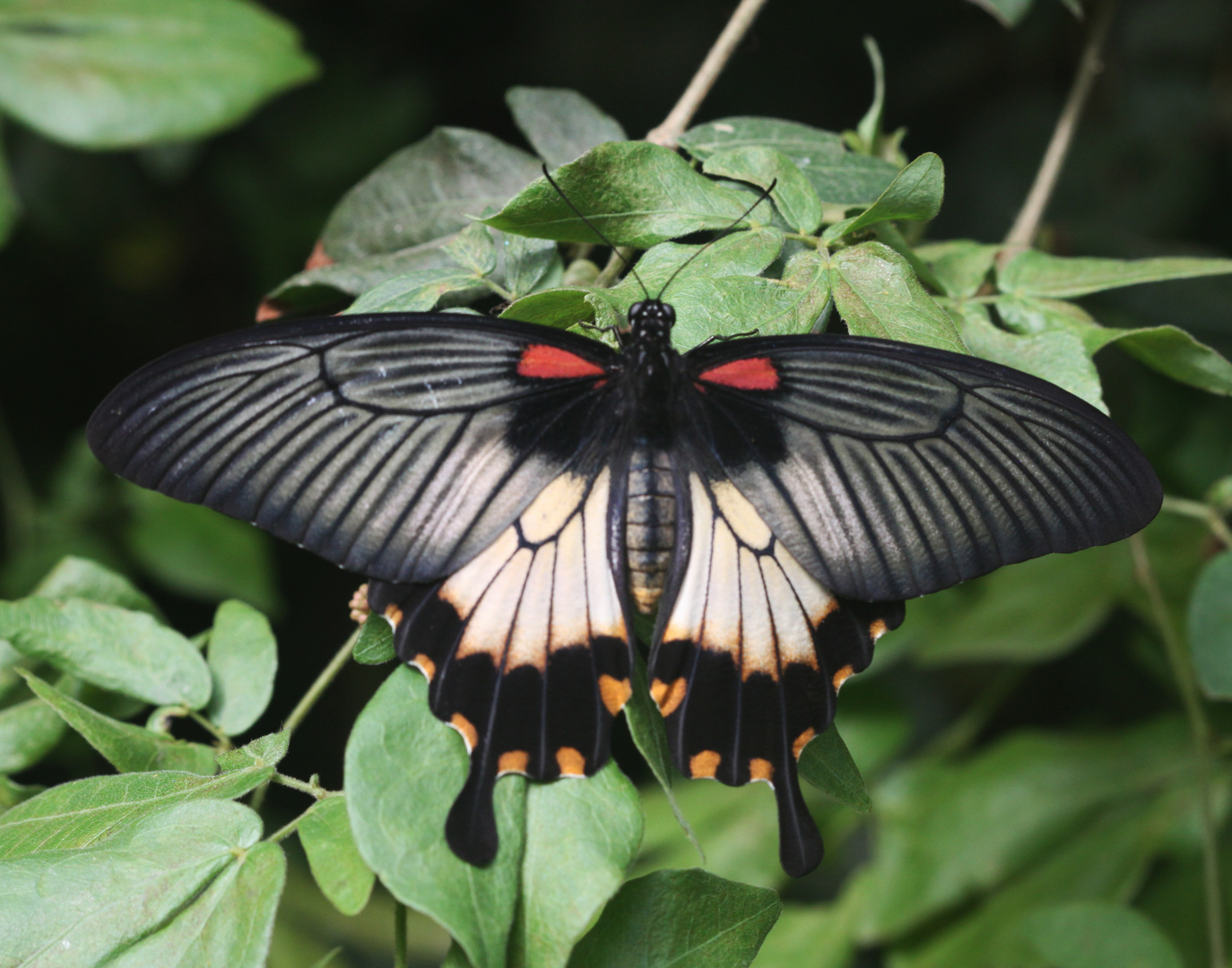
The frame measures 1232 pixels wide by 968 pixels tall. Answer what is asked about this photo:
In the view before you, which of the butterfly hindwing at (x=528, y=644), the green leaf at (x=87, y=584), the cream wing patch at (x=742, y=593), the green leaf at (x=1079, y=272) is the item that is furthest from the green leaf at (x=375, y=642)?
the green leaf at (x=1079, y=272)

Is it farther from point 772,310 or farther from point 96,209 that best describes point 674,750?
point 96,209

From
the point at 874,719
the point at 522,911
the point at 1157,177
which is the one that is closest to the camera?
the point at 522,911

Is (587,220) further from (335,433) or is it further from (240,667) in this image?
(240,667)

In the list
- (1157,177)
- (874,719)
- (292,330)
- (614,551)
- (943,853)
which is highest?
(292,330)

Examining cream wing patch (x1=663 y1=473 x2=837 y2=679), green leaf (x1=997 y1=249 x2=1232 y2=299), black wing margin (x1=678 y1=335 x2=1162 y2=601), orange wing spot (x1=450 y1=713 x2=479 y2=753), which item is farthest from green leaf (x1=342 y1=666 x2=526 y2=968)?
green leaf (x1=997 y1=249 x2=1232 y2=299)

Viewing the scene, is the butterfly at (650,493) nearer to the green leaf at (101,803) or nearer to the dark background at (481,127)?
the green leaf at (101,803)

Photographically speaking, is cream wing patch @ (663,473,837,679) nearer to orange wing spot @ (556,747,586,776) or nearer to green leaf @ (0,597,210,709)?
orange wing spot @ (556,747,586,776)

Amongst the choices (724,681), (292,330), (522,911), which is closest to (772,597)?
(724,681)
